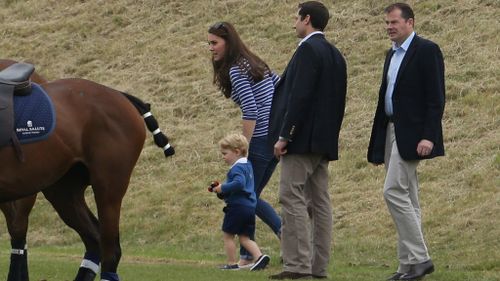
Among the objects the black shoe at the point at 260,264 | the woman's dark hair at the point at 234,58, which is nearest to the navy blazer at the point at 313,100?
the woman's dark hair at the point at 234,58

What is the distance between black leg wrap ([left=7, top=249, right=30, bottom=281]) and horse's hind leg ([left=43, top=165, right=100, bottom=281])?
1.98 feet

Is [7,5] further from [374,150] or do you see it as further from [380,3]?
[374,150]

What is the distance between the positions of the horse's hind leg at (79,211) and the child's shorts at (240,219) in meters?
1.58

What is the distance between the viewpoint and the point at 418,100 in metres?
10.0

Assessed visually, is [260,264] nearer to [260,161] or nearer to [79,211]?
[260,161]

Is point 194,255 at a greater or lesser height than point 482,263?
lesser

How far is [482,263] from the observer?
1167 cm

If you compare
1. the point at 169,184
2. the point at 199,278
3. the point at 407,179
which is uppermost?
the point at 407,179

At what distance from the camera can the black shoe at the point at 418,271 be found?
1018 centimetres

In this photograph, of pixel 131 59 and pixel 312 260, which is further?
pixel 131 59

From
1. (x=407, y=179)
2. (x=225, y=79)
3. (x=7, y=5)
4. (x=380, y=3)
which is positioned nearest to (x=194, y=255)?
(x=225, y=79)

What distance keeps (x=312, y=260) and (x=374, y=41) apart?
35.5 ft

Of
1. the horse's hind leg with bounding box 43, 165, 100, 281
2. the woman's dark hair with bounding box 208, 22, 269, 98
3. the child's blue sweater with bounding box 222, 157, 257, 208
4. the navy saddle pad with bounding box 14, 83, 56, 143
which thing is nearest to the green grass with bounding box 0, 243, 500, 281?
the child's blue sweater with bounding box 222, 157, 257, 208

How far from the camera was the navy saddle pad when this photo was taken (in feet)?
30.0
